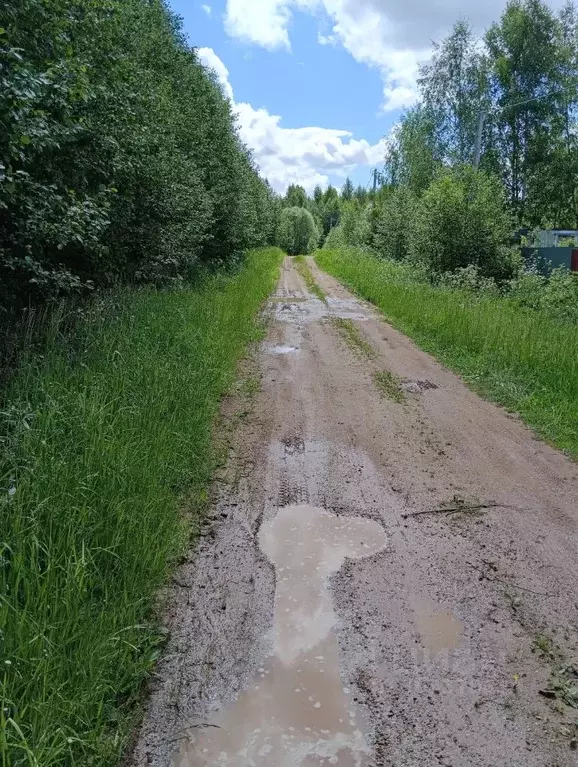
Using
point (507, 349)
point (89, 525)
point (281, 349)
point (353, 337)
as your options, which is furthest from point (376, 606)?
point (353, 337)

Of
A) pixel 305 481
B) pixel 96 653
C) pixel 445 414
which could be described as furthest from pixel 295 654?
pixel 445 414

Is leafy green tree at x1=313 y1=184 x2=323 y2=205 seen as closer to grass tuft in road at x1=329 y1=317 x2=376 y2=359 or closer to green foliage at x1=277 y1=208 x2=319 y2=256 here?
green foliage at x1=277 y1=208 x2=319 y2=256

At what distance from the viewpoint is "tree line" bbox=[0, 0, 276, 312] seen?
15.1 feet

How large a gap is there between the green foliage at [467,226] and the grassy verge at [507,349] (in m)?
4.67

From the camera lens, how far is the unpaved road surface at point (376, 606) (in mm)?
2375

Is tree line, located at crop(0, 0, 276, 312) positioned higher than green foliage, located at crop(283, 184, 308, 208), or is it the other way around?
green foliage, located at crop(283, 184, 308, 208)

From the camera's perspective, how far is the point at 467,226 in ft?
60.3

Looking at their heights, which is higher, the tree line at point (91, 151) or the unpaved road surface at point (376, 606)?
the tree line at point (91, 151)

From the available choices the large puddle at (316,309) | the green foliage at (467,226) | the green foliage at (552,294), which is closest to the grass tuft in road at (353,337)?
the large puddle at (316,309)

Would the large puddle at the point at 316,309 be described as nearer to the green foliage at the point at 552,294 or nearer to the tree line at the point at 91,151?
the tree line at the point at 91,151

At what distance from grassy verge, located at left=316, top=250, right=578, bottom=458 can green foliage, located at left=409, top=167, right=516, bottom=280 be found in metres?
4.67

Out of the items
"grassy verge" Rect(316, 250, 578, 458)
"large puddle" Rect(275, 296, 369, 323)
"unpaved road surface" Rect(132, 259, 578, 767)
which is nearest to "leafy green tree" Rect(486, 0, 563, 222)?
"large puddle" Rect(275, 296, 369, 323)

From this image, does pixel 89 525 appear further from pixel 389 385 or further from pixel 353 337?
pixel 353 337

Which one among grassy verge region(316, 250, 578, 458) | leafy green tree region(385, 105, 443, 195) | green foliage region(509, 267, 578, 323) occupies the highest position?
leafy green tree region(385, 105, 443, 195)
